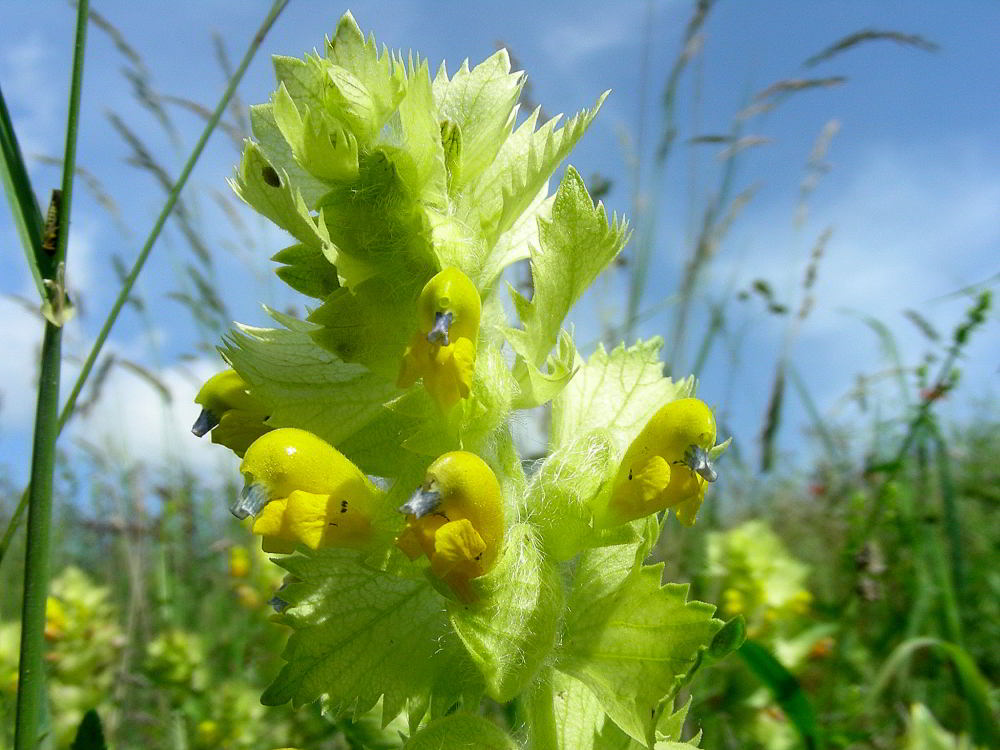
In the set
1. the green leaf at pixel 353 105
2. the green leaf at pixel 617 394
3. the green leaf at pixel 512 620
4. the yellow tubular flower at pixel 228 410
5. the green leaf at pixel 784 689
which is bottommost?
the green leaf at pixel 784 689

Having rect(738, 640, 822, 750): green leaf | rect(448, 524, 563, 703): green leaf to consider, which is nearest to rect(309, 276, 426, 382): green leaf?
rect(448, 524, 563, 703): green leaf

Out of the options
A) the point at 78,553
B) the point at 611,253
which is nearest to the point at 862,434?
the point at 611,253

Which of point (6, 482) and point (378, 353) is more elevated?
point (6, 482)

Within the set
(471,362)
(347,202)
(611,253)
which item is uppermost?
(347,202)

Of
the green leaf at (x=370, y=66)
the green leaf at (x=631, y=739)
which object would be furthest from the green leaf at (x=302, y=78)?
the green leaf at (x=631, y=739)

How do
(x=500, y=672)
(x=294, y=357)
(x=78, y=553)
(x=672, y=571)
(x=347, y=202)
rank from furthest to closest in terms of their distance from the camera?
(x=78, y=553) → (x=672, y=571) → (x=294, y=357) → (x=347, y=202) → (x=500, y=672)

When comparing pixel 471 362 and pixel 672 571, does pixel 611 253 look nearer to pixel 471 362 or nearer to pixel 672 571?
pixel 471 362

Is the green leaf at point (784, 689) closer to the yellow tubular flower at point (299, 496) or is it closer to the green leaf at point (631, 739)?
the green leaf at point (631, 739)

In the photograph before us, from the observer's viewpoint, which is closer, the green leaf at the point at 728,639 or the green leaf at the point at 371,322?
the green leaf at the point at 728,639
